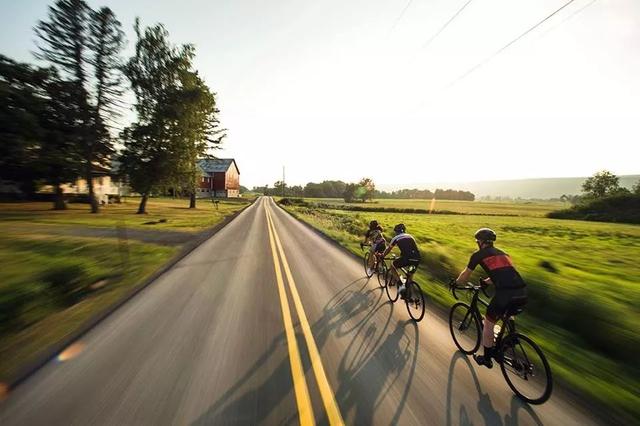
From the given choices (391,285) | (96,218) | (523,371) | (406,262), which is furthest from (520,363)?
(96,218)

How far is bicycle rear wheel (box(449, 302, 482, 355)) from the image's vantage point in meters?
5.82

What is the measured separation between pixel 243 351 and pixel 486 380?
12.6 feet

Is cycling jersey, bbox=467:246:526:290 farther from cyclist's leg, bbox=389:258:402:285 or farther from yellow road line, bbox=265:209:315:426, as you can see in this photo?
cyclist's leg, bbox=389:258:402:285

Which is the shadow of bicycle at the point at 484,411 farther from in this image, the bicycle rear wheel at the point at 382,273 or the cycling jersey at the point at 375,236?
the cycling jersey at the point at 375,236

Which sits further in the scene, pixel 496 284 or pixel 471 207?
pixel 471 207

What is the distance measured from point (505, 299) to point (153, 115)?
33159mm

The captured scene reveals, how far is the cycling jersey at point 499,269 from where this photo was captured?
4.85 metres

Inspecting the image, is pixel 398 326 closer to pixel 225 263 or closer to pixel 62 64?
pixel 225 263

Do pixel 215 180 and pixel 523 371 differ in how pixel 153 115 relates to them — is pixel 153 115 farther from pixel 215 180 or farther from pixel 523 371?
pixel 215 180

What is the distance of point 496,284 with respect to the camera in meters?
4.91

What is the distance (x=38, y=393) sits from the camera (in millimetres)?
4250

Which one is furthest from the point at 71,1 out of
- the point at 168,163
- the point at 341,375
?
the point at 341,375

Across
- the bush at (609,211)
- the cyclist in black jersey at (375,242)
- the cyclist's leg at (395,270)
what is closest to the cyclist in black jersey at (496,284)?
the cyclist's leg at (395,270)

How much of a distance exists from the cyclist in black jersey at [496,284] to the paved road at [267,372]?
617 millimetres
